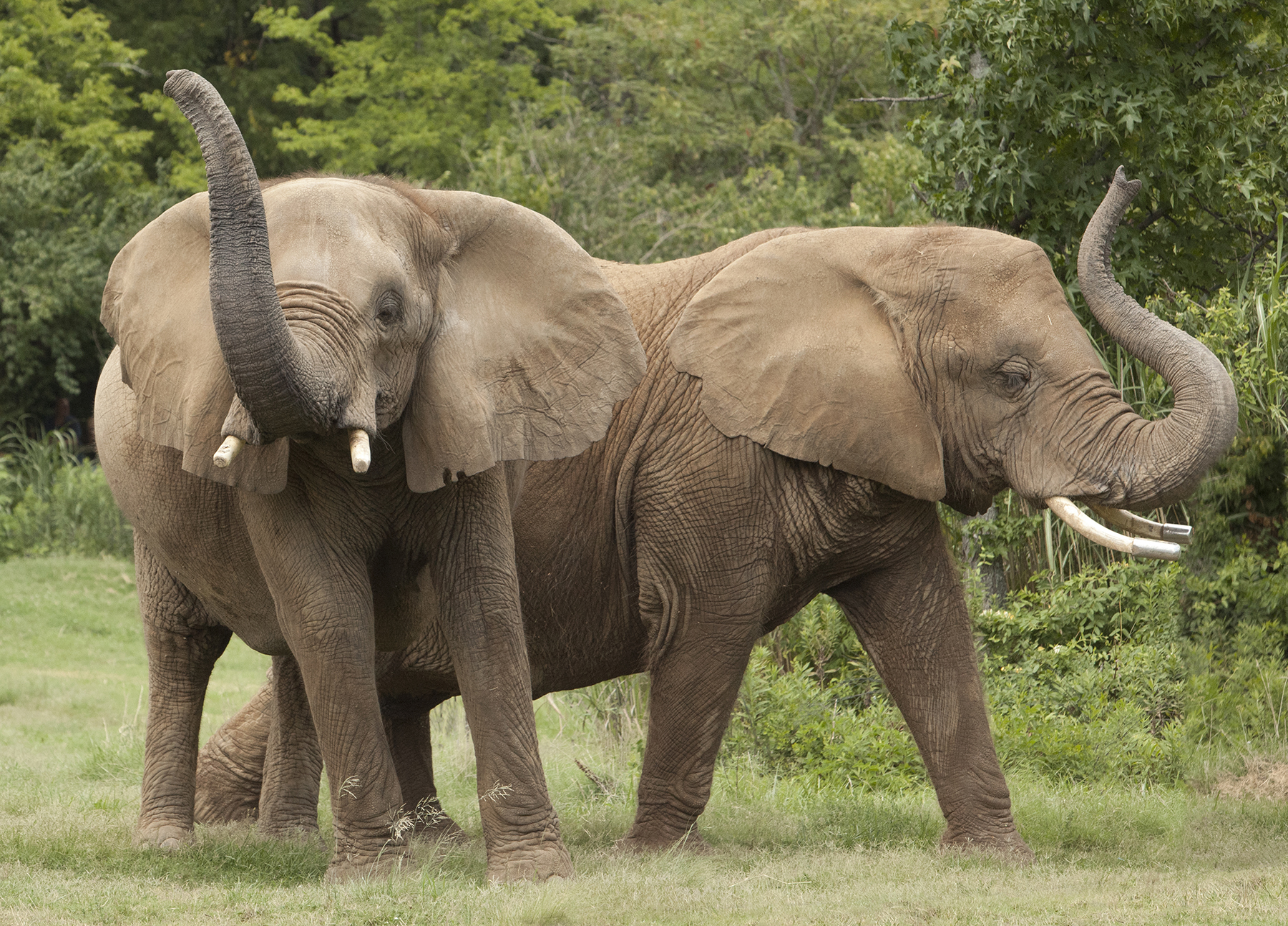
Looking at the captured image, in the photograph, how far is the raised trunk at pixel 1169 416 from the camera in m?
6.55

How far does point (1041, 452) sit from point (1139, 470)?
0.39 m

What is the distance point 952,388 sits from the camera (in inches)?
277

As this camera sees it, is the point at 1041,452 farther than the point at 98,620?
No

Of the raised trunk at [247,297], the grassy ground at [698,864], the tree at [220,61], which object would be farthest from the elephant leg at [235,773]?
the tree at [220,61]

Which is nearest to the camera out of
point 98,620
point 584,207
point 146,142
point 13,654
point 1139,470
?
point 1139,470

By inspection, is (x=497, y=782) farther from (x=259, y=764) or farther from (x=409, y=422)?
(x=259, y=764)

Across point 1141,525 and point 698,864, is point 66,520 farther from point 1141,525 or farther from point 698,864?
point 1141,525

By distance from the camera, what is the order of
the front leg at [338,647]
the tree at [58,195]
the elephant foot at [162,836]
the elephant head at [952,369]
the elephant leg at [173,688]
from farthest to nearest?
the tree at [58,195], the elephant leg at [173,688], the elephant foot at [162,836], the elephant head at [952,369], the front leg at [338,647]

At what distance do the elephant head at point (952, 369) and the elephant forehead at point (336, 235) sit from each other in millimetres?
1711

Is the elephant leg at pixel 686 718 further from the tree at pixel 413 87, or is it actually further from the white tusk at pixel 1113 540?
the tree at pixel 413 87

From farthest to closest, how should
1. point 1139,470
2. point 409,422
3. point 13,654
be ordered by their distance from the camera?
point 13,654 < point 1139,470 < point 409,422

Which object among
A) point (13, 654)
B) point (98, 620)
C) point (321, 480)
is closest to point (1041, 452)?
point (321, 480)

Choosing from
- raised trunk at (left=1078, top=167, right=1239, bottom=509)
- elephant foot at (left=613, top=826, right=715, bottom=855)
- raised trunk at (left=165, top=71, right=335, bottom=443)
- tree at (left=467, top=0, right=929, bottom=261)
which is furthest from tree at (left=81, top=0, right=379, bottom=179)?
raised trunk at (left=165, top=71, right=335, bottom=443)

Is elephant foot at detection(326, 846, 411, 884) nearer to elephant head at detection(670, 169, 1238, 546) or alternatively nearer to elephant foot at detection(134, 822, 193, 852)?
elephant foot at detection(134, 822, 193, 852)
